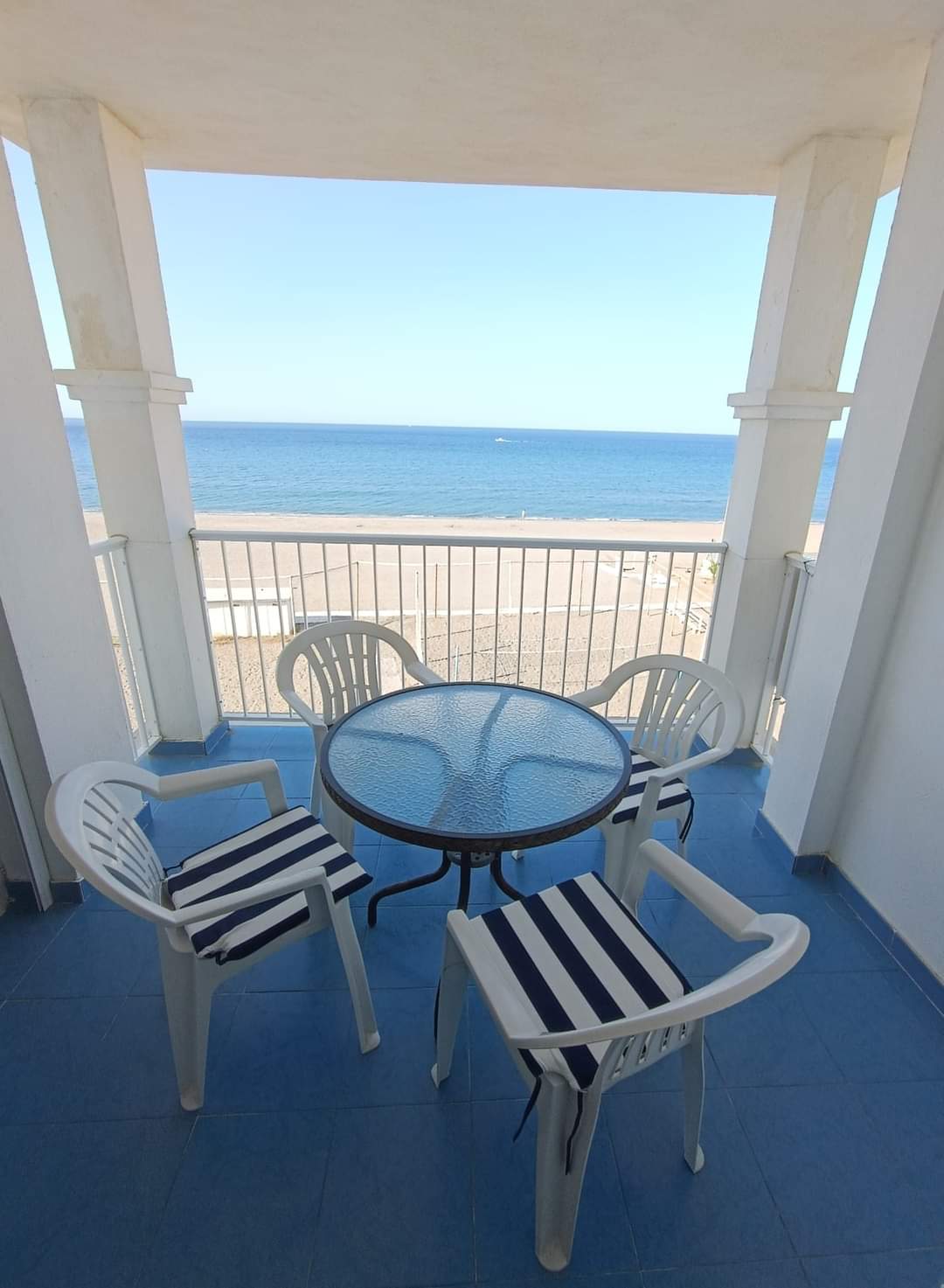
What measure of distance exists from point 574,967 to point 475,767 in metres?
0.57

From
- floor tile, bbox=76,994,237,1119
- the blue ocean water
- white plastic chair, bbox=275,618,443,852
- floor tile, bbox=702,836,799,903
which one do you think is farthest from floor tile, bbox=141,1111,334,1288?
the blue ocean water

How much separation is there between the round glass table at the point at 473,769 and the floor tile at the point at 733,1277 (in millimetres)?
836

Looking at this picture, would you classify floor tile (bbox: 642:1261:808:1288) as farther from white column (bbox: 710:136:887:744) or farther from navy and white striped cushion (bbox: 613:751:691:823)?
white column (bbox: 710:136:887:744)

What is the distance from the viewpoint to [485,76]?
1.79 m

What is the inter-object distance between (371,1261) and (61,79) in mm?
3509

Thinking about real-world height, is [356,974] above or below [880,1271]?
above

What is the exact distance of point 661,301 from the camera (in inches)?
819

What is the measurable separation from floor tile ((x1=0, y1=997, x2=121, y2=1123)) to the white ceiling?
9.37 feet

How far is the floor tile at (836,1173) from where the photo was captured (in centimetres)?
Result: 114

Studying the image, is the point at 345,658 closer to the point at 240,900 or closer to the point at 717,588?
the point at 240,900

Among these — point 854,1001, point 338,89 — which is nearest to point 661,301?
point 338,89

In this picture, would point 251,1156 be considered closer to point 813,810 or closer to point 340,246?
point 813,810

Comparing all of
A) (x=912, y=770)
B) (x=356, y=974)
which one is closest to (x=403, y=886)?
(x=356, y=974)

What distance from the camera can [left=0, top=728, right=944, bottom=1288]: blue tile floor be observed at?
1.08 meters
